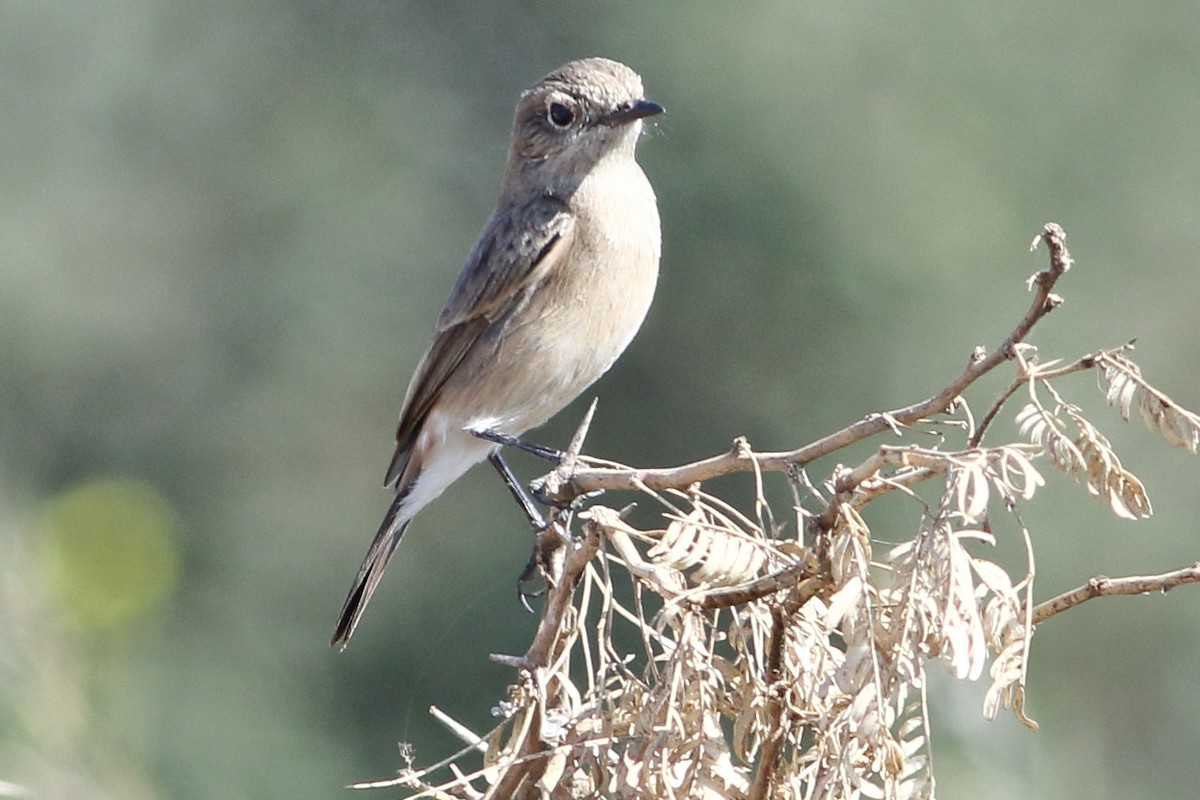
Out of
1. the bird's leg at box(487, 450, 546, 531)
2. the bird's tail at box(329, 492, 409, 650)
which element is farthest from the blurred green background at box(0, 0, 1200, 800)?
the bird's leg at box(487, 450, 546, 531)

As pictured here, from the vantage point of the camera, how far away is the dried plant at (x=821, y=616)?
1779mm

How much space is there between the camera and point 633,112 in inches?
176

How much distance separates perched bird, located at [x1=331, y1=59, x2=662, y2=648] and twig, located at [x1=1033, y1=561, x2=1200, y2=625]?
8.19ft

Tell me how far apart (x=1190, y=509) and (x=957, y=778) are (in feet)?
18.6

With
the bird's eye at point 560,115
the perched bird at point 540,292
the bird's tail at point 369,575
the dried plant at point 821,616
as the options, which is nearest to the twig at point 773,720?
the dried plant at point 821,616

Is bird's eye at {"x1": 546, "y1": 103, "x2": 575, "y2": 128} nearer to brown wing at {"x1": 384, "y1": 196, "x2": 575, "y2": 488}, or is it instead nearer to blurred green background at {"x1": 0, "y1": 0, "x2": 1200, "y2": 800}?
brown wing at {"x1": 384, "y1": 196, "x2": 575, "y2": 488}

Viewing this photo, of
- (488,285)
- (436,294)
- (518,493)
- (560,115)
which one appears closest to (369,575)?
(518,493)

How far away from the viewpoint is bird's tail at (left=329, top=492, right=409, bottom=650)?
4250 mm

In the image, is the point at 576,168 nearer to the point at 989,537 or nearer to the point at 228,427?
the point at 989,537

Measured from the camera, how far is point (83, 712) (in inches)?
92.1

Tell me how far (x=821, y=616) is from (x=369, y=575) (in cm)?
252

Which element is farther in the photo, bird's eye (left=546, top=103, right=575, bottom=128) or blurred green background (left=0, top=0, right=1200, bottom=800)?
blurred green background (left=0, top=0, right=1200, bottom=800)

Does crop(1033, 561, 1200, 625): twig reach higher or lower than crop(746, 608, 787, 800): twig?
higher

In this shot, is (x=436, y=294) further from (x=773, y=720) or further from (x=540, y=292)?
(x=773, y=720)
